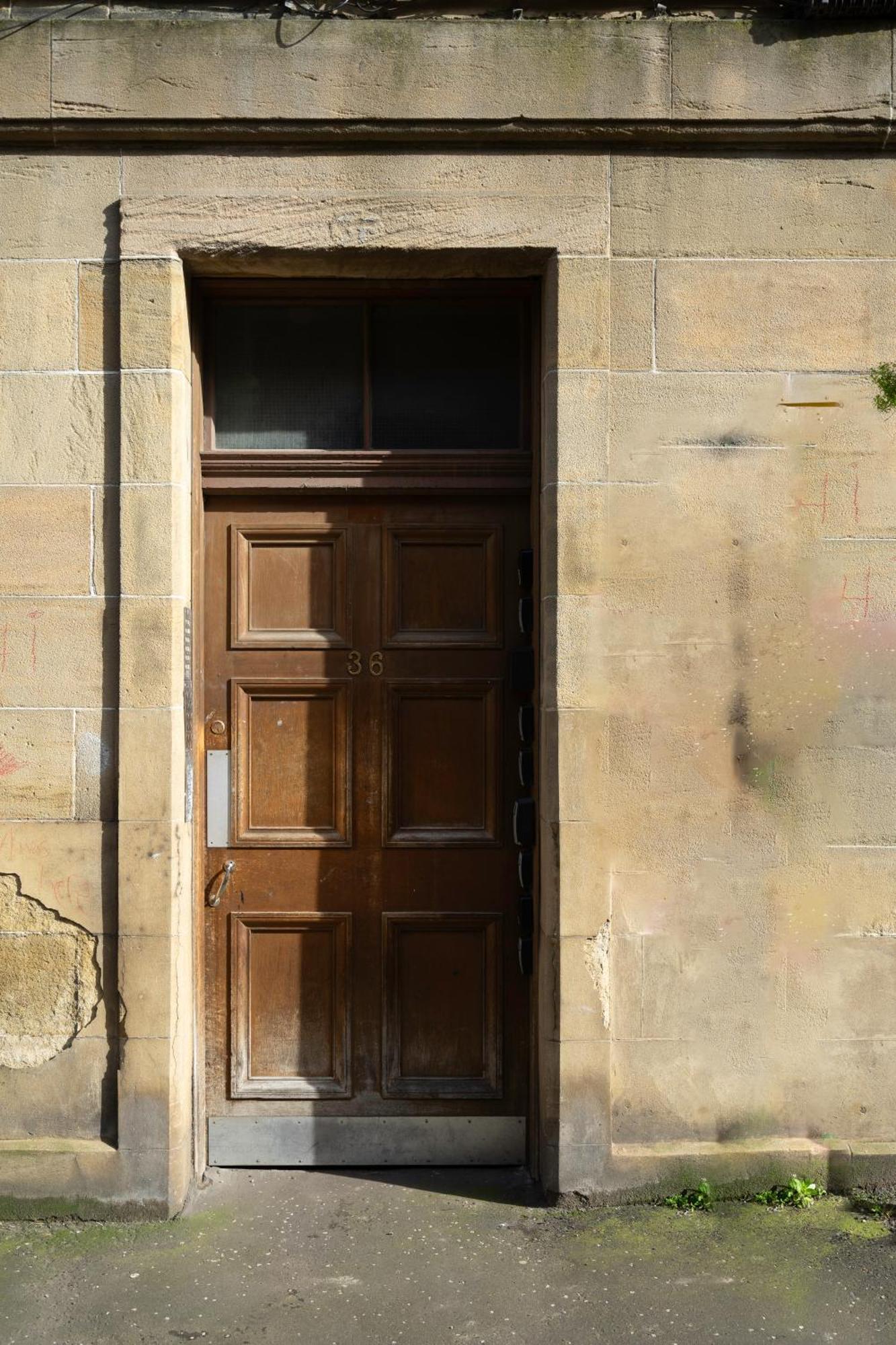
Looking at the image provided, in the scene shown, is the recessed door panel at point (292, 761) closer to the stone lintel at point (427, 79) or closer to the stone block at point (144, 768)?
the stone block at point (144, 768)

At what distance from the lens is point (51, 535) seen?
13.5ft

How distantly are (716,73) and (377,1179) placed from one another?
4344mm

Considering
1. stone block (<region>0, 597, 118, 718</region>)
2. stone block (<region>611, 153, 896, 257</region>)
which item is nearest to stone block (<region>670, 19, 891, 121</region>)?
stone block (<region>611, 153, 896, 257</region>)

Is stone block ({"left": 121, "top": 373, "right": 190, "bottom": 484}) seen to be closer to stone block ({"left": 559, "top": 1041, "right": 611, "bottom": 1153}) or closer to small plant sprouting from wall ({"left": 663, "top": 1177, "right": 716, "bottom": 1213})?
stone block ({"left": 559, "top": 1041, "right": 611, "bottom": 1153})

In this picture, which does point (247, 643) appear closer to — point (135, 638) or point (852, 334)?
point (135, 638)

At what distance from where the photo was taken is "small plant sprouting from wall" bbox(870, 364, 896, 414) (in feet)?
13.6

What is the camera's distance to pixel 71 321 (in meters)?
4.11

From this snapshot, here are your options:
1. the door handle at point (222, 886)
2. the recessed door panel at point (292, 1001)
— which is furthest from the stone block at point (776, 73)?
the recessed door panel at point (292, 1001)

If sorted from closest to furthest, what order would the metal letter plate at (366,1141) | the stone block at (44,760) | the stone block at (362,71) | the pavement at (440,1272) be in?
the pavement at (440,1272)
the stone block at (362,71)
the stone block at (44,760)
the metal letter plate at (366,1141)

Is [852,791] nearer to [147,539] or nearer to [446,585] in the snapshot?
[446,585]

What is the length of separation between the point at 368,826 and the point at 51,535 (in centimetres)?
165

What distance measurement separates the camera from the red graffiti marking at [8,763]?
13.6 ft

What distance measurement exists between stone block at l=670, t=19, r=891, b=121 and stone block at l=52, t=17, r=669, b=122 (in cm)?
10

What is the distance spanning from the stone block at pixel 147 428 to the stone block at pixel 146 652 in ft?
1.53
